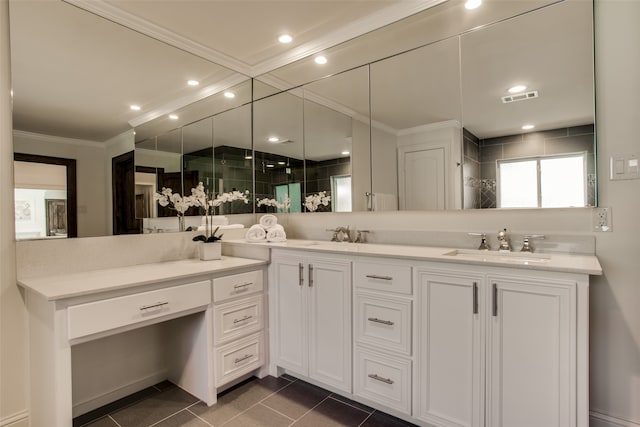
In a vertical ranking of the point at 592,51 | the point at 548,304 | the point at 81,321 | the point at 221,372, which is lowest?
the point at 221,372

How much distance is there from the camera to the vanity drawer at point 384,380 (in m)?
1.69

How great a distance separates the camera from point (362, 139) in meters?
2.48

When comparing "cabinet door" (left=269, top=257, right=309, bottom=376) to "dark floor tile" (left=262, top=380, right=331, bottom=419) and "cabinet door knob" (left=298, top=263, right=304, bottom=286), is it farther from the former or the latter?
"dark floor tile" (left=262, top=380, right=331, bottom=419)

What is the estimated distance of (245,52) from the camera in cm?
264

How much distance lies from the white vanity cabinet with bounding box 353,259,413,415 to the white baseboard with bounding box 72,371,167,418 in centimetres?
140

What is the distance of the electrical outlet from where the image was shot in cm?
157

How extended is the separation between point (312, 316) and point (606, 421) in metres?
1.56

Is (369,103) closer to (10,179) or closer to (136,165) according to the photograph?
(136,165)

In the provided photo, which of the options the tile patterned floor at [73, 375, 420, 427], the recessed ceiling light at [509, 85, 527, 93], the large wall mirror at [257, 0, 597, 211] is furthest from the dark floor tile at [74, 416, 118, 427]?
the recessed ceiling light at [509, 85, 527, 93]

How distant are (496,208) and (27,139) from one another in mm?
2662

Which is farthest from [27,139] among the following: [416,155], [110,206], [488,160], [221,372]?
[488,160]

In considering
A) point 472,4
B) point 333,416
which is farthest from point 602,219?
point 333,416

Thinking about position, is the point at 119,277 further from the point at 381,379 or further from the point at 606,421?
the point at 606,421

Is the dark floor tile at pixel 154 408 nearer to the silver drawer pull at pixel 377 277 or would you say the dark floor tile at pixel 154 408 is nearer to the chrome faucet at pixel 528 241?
the silver drawer pull at pixel 377 277
